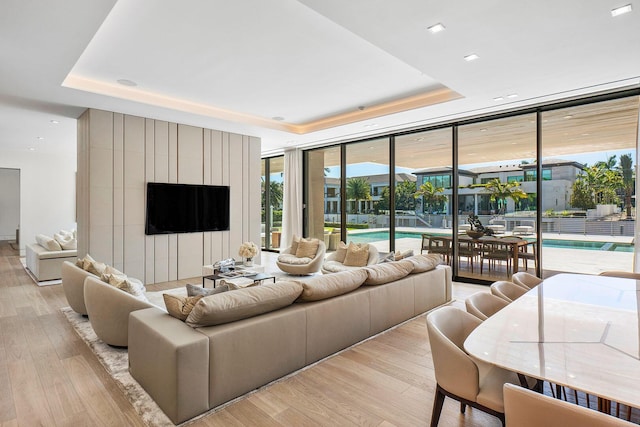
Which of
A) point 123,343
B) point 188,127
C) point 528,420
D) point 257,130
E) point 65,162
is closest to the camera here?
point 528,420

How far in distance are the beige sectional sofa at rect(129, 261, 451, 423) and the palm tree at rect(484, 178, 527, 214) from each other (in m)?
3.46

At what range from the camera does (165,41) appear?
358cm

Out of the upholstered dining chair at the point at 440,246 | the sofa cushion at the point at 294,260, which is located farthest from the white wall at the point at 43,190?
the upholstered dining chair at the point at 440,246

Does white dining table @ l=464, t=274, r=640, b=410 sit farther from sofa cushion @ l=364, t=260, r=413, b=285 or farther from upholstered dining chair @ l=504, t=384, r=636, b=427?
sofa cushion @ l=364, t=260, r=413, b=285

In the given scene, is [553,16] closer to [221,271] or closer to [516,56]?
[516,56]

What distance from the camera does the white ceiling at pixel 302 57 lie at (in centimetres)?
275

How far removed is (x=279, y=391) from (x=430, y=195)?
5.07 m

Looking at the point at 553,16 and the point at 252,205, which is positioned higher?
the point at 553,16

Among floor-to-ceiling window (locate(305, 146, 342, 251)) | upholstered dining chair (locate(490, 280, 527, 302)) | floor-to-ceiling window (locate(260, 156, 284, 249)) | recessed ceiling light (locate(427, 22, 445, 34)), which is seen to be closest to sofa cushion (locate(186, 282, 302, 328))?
upholstered dining chair (locate(490, 280, 527, 302))

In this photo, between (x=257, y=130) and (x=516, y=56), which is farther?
(x=257, y=130)

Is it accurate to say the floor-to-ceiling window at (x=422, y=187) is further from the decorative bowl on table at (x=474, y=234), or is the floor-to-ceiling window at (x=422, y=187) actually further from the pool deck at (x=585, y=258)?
the pool deck at (x=585, y=258)

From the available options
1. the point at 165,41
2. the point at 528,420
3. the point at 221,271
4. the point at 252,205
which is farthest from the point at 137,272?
the point at 528,420

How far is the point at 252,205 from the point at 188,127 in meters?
2.04

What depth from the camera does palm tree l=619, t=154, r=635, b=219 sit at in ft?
15.3
